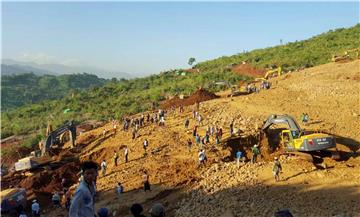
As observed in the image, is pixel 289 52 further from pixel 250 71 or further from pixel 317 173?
pixel 317 173

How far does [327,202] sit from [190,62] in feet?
241

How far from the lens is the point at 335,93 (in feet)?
110

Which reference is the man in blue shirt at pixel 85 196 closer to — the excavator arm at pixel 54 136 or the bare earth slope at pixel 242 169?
the bare earth slope at pixel 242 169

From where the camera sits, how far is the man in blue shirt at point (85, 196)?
545 centimetres

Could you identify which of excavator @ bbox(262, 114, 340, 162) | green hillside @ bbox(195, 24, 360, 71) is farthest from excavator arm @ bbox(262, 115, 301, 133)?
green hillside @ bbox(195, 24, 360, 71)

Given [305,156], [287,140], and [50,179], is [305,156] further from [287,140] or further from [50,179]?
[50,179]

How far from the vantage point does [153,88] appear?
6331 centimetres

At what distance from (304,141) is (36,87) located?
364ft

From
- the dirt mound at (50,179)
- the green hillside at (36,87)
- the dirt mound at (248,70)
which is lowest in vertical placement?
the green hillside at (36,87)

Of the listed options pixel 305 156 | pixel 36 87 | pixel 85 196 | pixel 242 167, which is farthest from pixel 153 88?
pixel 36 87

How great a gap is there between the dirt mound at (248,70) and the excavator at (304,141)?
34249 millimetres

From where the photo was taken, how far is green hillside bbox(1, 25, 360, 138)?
173 ft

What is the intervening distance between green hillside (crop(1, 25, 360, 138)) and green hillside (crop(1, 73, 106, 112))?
1245 inches

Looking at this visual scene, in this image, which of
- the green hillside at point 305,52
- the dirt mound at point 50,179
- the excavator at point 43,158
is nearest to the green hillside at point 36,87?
the green hillside at point 305,52
